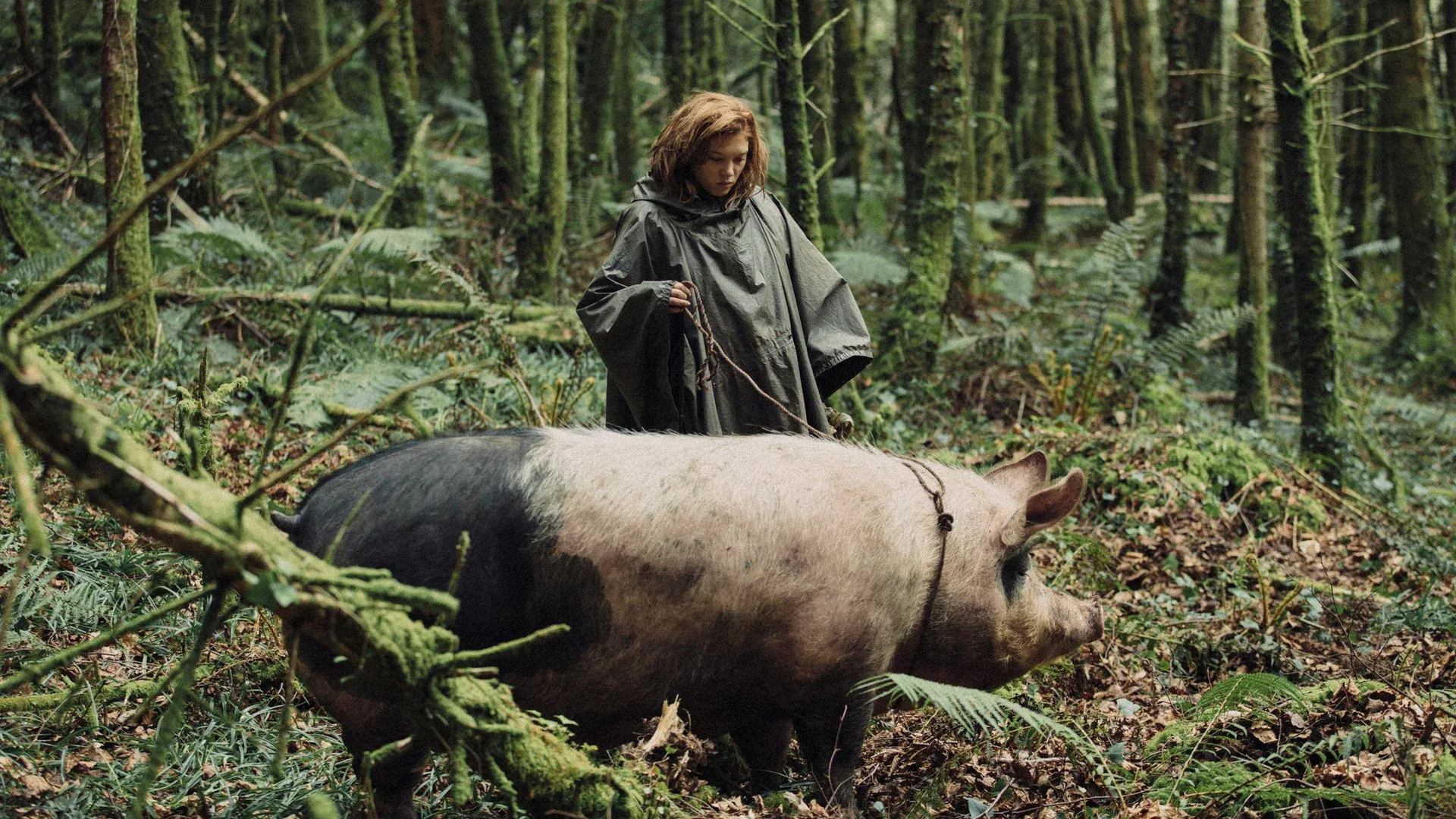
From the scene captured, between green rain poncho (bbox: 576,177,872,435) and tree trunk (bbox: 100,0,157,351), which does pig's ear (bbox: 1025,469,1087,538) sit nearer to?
green rain poncho (bbox: 576,177,872,435)

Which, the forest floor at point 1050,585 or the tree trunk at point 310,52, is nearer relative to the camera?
the forest floor at point 1050,585

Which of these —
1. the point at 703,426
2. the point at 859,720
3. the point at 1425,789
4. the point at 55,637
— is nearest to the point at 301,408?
the point at 55,637

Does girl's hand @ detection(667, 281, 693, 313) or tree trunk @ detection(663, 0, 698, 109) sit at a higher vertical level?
tree trunk @ detection(663, 0, 698, 109)

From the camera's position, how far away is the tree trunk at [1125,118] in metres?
15.0

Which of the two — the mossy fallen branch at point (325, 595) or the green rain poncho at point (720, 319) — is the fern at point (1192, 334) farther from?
the mossy fallen branch at point (325, 595)

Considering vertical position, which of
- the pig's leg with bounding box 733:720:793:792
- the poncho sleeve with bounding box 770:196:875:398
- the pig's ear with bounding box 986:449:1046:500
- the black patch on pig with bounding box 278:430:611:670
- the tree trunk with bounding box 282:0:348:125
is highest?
the tree trunk with bounding box 282:0:348:125

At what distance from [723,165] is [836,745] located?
2158 mm

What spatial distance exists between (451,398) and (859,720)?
396 cm

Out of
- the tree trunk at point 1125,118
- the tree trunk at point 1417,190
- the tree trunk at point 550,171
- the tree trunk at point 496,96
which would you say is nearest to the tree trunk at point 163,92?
the tree trunk at point 496,96

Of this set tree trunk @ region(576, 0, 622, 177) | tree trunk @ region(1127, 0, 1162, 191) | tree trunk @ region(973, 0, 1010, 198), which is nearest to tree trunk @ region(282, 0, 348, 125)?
tree trunk @ region(576, 0, 622, 177)

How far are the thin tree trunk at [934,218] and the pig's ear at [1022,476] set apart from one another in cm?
421

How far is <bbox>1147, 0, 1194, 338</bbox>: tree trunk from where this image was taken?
9859 mm

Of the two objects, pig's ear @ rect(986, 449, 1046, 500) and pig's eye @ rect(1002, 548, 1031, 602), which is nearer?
pig's eye @ rect(1002, 548, 1031, 602)

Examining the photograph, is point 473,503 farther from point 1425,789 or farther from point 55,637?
point 1425,789
